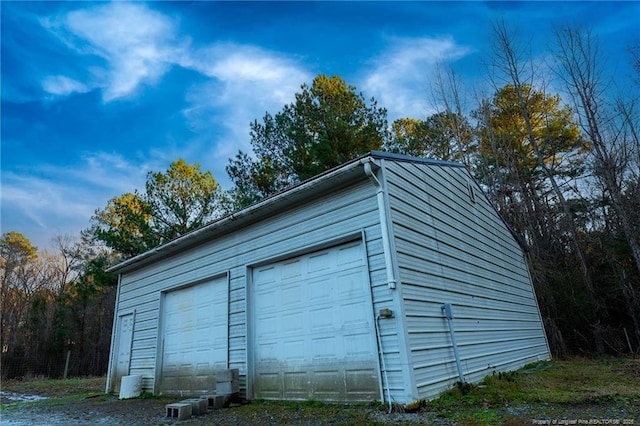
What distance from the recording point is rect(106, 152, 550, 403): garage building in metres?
4.81

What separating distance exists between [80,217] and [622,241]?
25.7 meters

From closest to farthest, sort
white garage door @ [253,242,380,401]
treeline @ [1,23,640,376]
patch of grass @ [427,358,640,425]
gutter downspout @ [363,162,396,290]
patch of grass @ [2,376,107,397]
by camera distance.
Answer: patch of grass @ [427,358,640,425] < gutter downspout @ [363,162,396,290] < white garage door @ [253,242,380,401] < patch of grass @ [2,376,107,397] < treeline @ [1,23,640,376]

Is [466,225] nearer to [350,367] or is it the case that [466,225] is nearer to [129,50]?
[350,367]

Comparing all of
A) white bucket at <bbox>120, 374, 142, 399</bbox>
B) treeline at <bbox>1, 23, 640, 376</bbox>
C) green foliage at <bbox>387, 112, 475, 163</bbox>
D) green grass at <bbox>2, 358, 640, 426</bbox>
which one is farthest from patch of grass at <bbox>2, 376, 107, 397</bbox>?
green foliage at <bbox>387, 112, 475, 163</bbox>

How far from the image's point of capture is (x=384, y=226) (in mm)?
4926

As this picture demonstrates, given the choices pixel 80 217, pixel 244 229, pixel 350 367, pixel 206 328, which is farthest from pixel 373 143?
pixel 80 217

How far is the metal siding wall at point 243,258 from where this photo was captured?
5215 millimetres

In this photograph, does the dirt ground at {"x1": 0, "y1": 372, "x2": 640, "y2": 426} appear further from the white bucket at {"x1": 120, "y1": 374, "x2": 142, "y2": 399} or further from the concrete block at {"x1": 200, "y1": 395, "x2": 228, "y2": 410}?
the white bucket at {"x1": 120, "y1": 374, "x2": 142, "y2": 399}

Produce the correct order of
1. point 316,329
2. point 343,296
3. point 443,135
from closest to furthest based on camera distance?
point 343,296 < point 316,329 < point 443,135

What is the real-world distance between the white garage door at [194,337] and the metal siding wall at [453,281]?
371 cm

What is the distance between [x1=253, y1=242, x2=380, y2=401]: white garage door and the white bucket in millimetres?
3875

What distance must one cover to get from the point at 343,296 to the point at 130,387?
5981 mm

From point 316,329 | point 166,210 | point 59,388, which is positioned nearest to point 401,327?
point 316,329

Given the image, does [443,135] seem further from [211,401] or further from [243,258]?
[211,401]
